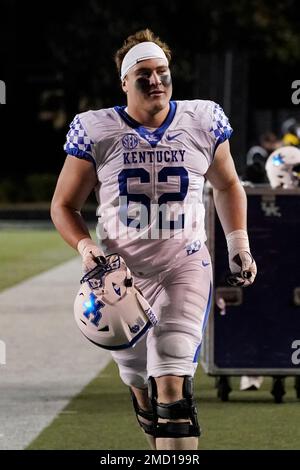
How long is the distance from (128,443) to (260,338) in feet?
5.67

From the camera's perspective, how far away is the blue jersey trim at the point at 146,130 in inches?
293

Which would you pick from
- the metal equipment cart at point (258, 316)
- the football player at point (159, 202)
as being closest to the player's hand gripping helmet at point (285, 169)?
the metal equipment cart at point (258, 316)

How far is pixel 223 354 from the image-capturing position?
11.1 m

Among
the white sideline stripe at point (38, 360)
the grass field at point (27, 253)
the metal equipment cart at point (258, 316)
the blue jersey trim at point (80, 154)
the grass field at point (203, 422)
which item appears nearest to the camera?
the blue jersey trim at point (80, 154)

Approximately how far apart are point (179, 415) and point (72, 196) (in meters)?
1.08

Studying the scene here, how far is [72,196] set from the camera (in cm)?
Answer: 755

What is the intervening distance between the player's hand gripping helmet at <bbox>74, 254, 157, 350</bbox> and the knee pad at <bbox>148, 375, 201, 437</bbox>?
0.35 metres

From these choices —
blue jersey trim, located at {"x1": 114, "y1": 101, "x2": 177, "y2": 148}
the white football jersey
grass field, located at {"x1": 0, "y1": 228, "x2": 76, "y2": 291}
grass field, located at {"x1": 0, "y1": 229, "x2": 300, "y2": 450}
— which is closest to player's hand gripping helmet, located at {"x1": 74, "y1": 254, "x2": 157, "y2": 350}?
the white football jersey

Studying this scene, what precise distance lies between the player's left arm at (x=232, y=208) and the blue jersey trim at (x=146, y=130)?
10.5 inches

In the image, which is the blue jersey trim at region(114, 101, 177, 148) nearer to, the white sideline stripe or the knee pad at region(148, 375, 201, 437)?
the knee pad at region(148, 375, 201, 437)

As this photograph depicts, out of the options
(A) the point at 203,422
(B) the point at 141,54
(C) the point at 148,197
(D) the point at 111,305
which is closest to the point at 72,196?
(C) the point at 148,197

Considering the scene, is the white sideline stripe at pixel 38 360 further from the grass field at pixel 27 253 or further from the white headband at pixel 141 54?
the white headband at pixel 141 54
